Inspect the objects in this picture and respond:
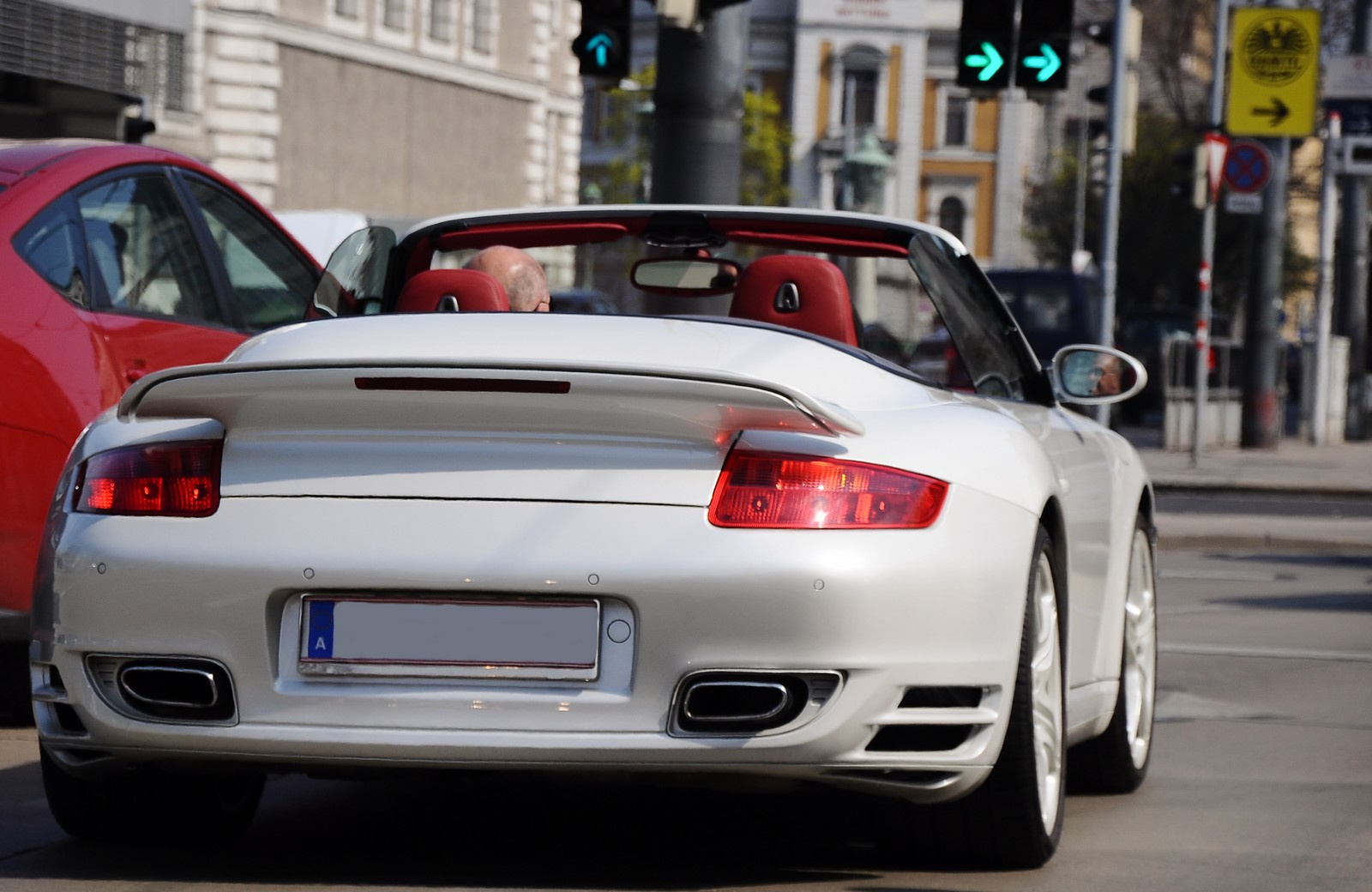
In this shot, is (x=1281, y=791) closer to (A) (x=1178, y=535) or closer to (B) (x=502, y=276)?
(B) (x=502, y=276)

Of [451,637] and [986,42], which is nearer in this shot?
[451,637]

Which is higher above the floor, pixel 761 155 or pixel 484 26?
pixel 484 26

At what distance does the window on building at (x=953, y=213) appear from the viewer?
91312 mm

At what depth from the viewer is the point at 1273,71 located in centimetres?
2539

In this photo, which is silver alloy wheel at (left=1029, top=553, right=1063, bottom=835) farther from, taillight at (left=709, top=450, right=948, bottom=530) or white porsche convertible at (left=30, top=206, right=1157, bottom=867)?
taillight at (left=709, top=450, right=948, bottom=530)

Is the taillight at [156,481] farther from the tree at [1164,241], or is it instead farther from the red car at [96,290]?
the tree at [1164,241]

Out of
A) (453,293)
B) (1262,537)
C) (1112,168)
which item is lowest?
(1262,537)

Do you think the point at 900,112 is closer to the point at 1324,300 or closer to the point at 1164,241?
the point at 1164,241

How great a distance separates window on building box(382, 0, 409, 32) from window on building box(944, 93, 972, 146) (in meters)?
46.8

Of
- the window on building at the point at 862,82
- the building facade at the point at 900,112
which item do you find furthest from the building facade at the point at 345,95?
the window on building at the point at 862,82

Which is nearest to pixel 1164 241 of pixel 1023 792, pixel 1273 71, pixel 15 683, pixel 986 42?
pixel 1273 71

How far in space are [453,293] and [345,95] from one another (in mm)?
39980

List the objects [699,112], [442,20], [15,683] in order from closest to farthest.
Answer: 1. [15,683]
2. [699,112]
3. [442,20]

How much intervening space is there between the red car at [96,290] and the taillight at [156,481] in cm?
180
